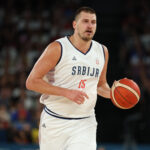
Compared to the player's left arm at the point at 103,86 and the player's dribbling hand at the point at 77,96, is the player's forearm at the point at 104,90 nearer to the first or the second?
the player's left arm at the point at 103,86

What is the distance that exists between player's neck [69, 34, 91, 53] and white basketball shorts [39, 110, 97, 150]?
860 mm

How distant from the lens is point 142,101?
33.2ft

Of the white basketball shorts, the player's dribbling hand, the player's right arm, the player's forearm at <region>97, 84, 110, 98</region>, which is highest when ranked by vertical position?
the player's right arm

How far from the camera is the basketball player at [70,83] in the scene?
473 cm

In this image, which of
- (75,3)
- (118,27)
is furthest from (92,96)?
(75,3)

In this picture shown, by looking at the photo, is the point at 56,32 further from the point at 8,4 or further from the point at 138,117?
the point at 138,117

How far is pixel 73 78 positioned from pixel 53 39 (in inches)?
278

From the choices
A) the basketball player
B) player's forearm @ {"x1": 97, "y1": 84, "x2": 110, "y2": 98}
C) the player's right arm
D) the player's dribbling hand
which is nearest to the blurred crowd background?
player's forearm @ {"x1": 97, "y1": 84, "x2": 110, "y2": 98}

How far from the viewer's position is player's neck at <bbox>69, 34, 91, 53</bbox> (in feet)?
16.4

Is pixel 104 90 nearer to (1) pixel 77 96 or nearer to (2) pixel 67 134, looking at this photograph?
(2) pixel 67 134

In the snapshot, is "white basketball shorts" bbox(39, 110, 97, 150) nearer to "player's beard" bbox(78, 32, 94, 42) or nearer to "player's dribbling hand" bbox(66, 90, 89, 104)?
"player's dribbling hand" bbox(66, 90, 89, 104)

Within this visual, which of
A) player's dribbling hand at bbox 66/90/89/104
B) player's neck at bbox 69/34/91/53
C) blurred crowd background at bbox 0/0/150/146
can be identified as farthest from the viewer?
→ blurred crowd background at bbox 0/0/150/146

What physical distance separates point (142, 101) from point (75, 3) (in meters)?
5.05

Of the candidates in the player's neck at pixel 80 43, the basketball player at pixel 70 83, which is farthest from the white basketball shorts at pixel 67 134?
the player's neck at pixel 80 43
